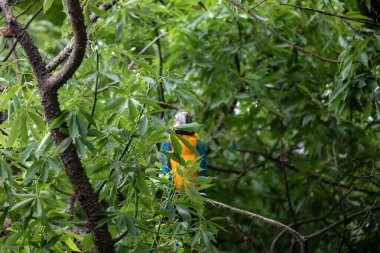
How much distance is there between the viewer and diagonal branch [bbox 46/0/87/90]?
2041mm

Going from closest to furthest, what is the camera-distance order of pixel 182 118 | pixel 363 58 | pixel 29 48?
1. pixel 29 48
2. pixel 363 58
3. pixel 182 118

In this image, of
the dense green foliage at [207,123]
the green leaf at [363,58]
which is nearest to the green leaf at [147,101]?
the dense green foliage at [207,123]

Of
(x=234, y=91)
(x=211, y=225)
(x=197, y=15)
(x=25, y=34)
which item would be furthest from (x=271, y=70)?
(x=25, y=34)

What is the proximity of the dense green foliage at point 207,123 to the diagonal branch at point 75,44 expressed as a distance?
11 cm

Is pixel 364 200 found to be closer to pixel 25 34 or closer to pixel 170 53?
pixel 170 53

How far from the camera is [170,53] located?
4539 mm

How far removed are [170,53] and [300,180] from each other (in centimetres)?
129

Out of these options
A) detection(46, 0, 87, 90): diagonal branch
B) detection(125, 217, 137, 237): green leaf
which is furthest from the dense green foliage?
detection(46, 0, 87, 90): diagonal branch

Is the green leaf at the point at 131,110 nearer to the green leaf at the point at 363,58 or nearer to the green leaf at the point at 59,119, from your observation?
the green leaf at the point at 59,119

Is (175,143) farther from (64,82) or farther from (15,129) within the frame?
(15,129)

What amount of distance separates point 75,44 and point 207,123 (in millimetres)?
2147

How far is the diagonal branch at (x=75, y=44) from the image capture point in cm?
204

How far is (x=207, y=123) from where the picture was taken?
418 centimetres

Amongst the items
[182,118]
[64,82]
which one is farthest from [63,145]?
[182,118]
